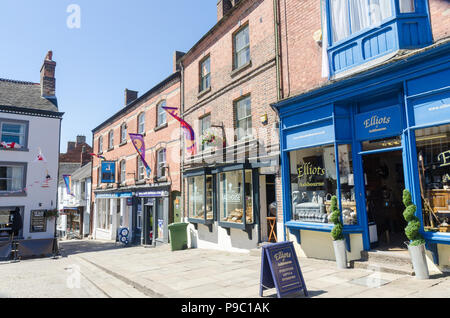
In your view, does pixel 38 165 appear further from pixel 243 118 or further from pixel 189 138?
pixel 243 118

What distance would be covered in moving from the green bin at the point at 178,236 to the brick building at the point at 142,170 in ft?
6.40

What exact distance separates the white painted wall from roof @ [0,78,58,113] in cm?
73

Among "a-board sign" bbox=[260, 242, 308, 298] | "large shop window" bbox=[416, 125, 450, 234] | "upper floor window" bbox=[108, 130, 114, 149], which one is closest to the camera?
"a-board sign" bbox=[260, 242, 308, 298]

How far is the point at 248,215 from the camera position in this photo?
35.8 feet

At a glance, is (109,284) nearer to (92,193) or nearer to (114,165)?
(114,165)

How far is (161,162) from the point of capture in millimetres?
18125

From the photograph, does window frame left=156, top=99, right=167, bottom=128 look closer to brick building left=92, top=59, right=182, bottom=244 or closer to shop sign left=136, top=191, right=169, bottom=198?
brick building left=92, top=59, right=182, bottom=244

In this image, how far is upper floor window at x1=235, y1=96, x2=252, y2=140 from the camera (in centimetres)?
1167

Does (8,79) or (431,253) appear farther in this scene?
(8,79)

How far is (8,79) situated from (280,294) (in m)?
26.3

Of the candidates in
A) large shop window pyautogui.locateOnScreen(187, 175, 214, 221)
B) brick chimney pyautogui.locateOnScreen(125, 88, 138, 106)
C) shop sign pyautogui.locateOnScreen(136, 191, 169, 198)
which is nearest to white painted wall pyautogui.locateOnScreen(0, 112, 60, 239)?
brick chimney pyautogui.locateOnScreen(125, 88, 138, 106)

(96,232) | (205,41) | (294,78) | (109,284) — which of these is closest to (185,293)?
(109,284)

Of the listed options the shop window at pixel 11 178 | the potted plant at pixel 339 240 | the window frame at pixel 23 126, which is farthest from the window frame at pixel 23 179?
the potted plant at pixel 339 240

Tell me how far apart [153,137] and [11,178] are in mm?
9329
